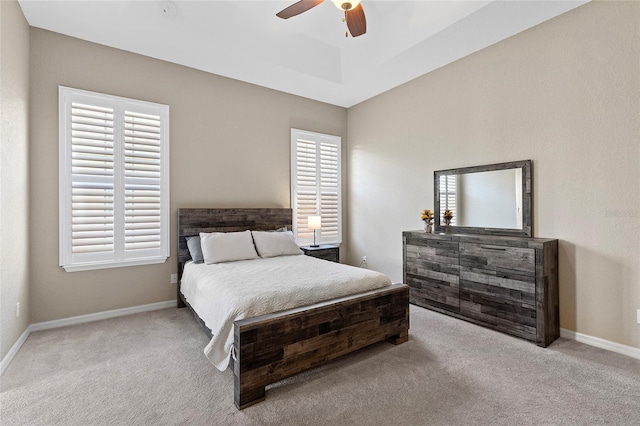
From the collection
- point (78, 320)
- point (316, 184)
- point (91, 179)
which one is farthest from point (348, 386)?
point (316, 184)

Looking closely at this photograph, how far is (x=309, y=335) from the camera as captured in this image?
86.8 inches

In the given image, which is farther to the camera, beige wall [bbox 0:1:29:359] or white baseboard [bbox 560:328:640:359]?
white baseboard [bbox 560:328:640:359]

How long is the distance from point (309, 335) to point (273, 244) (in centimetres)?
182

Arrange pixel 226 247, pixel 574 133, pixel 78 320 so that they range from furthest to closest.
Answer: pixel 226 247 < pixel 78 320 < pixel 574 133

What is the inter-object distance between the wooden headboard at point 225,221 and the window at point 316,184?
390mm

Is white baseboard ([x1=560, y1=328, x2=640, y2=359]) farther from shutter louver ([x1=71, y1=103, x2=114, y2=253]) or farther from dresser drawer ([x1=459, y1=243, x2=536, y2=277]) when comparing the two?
shutter louver ([x1=71, y1=103, x2=114, y2=253])

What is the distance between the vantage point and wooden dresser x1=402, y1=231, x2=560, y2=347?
2787mm

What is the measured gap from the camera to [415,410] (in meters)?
1.89

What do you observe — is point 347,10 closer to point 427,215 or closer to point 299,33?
point 299,33

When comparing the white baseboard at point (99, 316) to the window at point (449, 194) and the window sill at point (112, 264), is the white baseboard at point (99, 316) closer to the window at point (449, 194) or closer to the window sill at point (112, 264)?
the window sill at point (112, 264)

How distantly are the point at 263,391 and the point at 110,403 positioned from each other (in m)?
0.98

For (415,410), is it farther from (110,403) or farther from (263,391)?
(110,403)

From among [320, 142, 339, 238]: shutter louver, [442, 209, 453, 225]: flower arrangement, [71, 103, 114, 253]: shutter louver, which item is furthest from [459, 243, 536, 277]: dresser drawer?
[71, 103, 114, 253]: shutter louver

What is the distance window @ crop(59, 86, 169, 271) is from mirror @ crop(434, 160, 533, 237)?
3.52 meters
